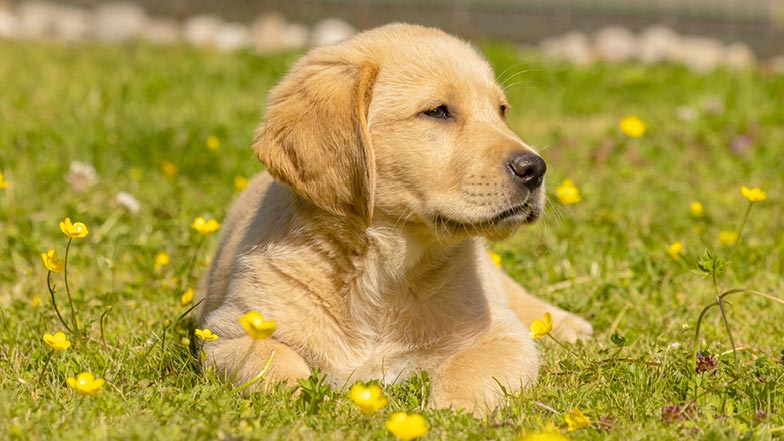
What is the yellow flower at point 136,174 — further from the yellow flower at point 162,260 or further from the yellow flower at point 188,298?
the yellow flower at point 188,298

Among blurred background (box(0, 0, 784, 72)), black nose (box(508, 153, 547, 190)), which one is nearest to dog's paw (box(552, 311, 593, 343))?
black nose (box(508, 153, 547, 190))

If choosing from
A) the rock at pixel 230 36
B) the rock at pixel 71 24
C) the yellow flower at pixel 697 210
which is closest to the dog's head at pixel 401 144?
the yellow flower at pixel 697 210

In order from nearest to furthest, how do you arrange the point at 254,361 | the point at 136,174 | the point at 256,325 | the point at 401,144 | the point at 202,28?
the point at 256,325 → the point at 254,361 → the point at 401,144 → the point at 136,174 → the point at 202,28

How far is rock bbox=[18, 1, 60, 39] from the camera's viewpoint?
451 inches

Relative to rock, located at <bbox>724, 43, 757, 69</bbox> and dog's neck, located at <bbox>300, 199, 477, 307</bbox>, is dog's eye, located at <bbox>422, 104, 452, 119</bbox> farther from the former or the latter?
rock, located at <bbox>724, 43, 757, 69</bbox>

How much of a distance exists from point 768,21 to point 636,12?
163 centimetres

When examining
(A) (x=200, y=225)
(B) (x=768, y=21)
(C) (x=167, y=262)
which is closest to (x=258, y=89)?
(C) (x=167, y=262)

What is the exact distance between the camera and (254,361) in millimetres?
3119

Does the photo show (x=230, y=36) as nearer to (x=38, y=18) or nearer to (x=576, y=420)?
(x=38, y=18)

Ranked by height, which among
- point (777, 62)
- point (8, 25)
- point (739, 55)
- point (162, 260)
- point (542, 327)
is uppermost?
point (542, 327)

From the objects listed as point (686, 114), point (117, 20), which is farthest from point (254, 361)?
point (117, 20)

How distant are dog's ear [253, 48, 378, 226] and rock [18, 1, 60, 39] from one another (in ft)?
28.8

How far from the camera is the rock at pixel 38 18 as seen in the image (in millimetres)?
11445

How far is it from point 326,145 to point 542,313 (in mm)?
1391
